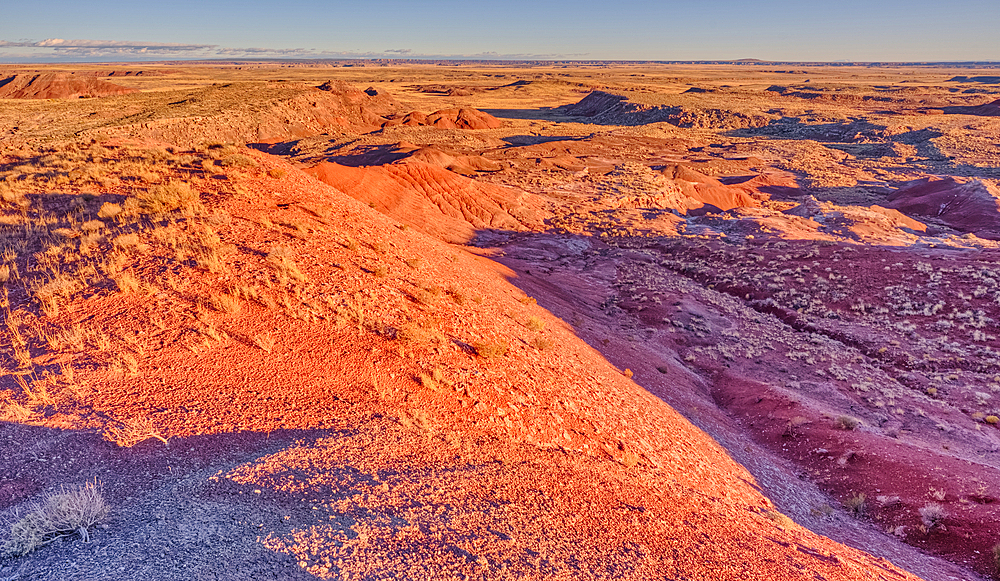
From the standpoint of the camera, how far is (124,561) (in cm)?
406

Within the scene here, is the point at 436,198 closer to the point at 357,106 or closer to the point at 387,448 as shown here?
the point at 387,448

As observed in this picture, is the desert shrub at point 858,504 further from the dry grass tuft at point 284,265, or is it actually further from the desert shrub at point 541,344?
the dry grass tuft at point 284,265

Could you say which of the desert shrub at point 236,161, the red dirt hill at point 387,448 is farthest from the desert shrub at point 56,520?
the desert shrub at point 236,161

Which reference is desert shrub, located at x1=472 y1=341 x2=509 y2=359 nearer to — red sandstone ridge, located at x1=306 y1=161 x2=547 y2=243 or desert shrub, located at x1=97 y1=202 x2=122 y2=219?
desert shrub, located at x1=97 y1=202 x2=122 y2=219

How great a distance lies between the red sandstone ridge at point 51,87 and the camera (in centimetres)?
7238

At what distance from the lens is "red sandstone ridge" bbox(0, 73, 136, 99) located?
72.4m

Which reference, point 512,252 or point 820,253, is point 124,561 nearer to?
point 512,252

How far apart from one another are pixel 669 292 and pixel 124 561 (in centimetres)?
2017

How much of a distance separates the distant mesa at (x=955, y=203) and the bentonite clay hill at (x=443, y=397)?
1395cm

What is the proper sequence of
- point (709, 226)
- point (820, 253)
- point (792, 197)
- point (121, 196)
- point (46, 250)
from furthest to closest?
point (792, 197) < point (709, 226) < point (820, 253) < point (121, 196) < point (46, 250)

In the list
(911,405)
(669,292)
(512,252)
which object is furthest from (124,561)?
(512,252)

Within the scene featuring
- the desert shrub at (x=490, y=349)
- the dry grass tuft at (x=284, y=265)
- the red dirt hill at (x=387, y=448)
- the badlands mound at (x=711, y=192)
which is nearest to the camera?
the red dirt hill at (x=387, y=448)

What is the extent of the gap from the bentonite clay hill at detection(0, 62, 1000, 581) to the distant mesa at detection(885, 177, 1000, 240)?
1395cm

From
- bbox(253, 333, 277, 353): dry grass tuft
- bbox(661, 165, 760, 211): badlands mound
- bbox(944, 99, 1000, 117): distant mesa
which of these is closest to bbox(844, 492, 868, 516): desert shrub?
bbox(253, 333, 277, 353): dry grass tuft
